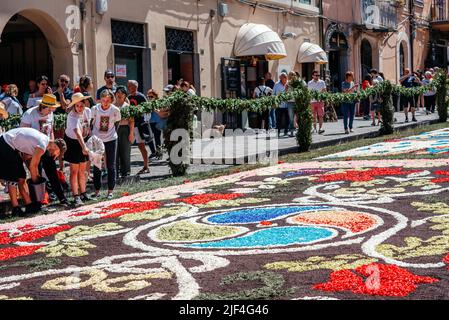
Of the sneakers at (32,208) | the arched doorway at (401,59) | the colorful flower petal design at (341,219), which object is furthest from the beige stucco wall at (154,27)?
the arched doorway at (401,59)

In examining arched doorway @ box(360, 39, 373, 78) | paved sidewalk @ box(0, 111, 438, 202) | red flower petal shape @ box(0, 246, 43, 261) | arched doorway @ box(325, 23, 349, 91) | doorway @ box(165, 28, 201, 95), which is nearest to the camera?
red flower petal shape @ box(0, 246, 43, 261)

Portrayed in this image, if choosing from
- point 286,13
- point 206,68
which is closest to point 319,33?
point 286,13

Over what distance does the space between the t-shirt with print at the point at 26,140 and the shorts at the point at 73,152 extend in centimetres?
79

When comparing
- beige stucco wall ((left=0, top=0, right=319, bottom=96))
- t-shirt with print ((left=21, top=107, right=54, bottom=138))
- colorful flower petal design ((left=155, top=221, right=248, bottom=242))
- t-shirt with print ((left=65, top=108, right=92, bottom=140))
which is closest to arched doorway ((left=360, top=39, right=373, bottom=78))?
beige stucco wall ((left=0, top=0, right=319, bottom=96))

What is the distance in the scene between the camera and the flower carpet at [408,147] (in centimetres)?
1353

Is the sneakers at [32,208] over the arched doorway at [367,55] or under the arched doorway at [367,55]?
under

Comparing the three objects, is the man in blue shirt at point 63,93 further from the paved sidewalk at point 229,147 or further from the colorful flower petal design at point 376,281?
the colorful flower petal design at point 376,281

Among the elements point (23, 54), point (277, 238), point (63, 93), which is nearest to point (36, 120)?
point (63, 93)

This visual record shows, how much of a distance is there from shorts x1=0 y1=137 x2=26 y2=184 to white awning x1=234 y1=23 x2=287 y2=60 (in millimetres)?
14007

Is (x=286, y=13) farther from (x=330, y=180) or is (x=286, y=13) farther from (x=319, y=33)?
(x=330, y=180)

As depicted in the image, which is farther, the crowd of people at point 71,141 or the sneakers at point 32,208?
the sneakers at point 32,208

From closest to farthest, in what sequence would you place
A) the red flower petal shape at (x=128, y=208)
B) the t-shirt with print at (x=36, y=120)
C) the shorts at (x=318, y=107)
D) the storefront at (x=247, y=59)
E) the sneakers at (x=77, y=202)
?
the red flower petal shape at (x=128, y=208) → the sneakers at (x=77, y=202) → the t-shirt with print at (x=36, y=120) → the shorts at (x=318, y=107) → the storefront at (x=247, y=59)

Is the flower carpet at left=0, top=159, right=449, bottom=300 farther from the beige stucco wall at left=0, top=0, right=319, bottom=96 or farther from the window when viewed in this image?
the window

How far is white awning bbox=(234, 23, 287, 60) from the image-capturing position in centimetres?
2238
